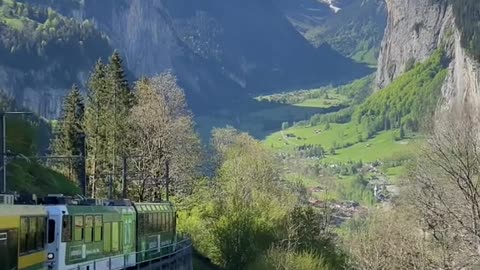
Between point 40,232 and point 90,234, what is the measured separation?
289 inches

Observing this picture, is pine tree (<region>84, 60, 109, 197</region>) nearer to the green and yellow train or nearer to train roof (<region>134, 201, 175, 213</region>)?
train roof (<region>134, 201, 175, 213</region>)

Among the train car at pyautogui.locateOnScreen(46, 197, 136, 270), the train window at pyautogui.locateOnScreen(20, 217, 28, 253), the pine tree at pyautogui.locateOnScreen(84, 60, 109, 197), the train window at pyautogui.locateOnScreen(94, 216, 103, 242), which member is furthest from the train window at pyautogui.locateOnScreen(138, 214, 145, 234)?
the pine tree at pyautogui.locateOnScreen(84, 60, 109, 197)

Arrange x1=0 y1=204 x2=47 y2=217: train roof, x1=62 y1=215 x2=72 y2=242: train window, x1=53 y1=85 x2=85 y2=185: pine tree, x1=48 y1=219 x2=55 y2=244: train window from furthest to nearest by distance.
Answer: x1=53 y1=85 x2=85 y2=185: pine tree
x1=62 y1=215 x2=72 y2=242: train window
x1=48 y1=219 x2=55 y2=244: train window
x1=0 y1=204 x2=47 y2=217: train roof

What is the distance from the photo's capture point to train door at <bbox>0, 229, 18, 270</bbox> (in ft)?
83.5

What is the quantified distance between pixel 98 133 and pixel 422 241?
4443cm

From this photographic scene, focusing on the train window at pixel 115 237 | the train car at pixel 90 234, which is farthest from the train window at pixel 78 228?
the train window at pixel 115 237

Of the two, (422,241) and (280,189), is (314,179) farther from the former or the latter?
(422,241)

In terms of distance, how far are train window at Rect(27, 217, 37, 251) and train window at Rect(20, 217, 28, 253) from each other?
0.40 meters

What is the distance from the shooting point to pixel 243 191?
7550 cm

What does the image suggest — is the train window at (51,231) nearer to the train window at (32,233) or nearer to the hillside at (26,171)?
the train window at (32,233)

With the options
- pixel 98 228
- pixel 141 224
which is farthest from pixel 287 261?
pixel 98 228

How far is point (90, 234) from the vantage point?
38.9 meters

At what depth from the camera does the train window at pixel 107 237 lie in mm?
41594

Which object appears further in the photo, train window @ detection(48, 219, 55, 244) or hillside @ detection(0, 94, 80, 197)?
hillside @ detection(0, 94, 80, 197)
